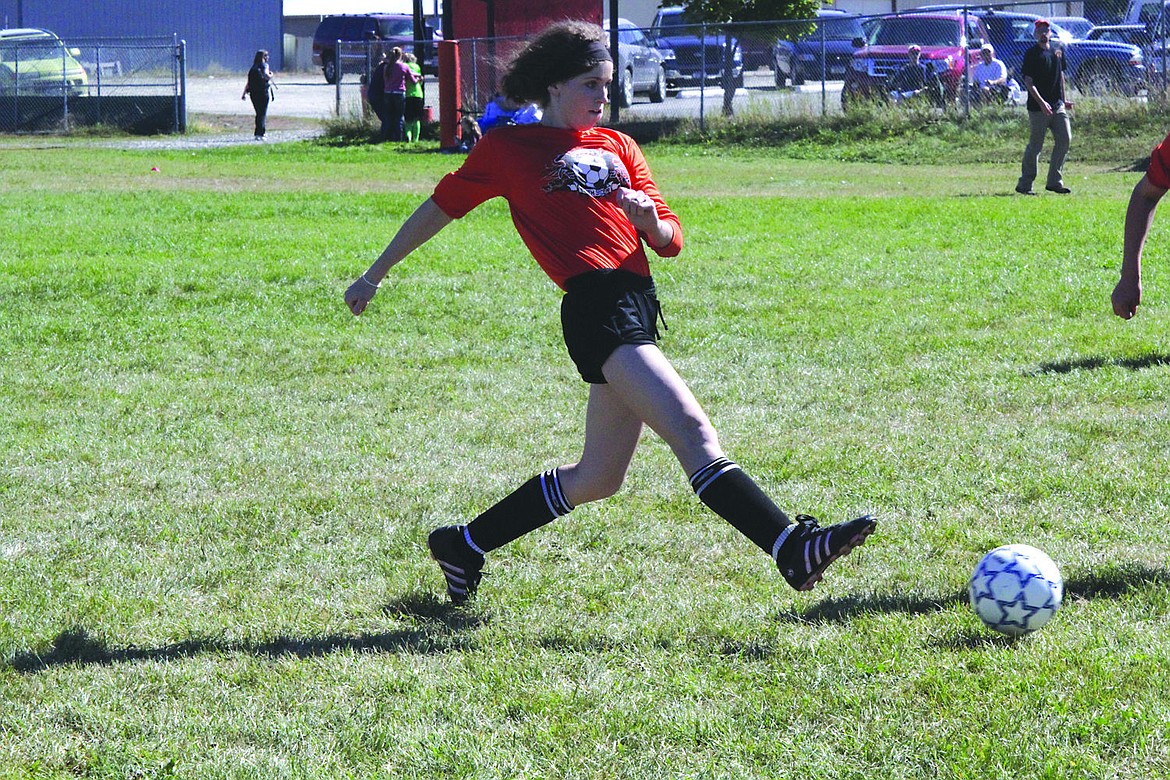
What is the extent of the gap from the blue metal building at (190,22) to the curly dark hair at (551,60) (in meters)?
52.5

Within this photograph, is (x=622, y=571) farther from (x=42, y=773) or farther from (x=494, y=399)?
(x=494, y=399)

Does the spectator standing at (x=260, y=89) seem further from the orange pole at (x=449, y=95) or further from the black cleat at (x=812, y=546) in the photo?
the black cleat at (x=812, y=546)

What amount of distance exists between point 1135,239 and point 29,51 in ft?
97.8

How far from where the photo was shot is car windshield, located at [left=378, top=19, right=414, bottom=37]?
42531 millimetres

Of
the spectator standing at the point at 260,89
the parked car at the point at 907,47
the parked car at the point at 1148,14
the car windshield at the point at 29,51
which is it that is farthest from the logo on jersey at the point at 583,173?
the car windshield at the point at 29,51

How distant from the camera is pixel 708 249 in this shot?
12.4 m

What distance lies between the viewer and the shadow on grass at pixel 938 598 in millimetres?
4109

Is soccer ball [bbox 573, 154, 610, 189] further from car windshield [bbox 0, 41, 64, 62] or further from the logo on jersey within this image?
car windshield [bbox 0, 41, 64, 62]

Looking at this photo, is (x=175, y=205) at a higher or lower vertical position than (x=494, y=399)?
higher

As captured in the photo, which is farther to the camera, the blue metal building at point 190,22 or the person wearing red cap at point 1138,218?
the blue metal building at point 190,22

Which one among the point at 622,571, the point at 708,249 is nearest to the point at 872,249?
the point at 708,249

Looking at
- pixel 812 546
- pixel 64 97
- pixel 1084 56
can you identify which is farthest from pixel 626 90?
pixel 812 546

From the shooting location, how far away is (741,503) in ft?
12.4

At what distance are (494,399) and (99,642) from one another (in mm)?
3532
